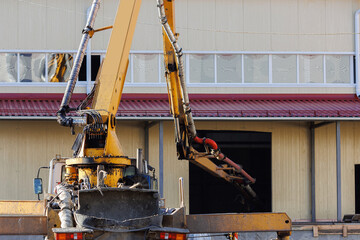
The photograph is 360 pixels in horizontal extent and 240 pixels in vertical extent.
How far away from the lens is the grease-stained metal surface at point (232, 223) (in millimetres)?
11039

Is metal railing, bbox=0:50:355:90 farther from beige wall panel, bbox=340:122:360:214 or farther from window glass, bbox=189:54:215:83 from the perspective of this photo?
beige wall panel, bbox=340:122:360:214

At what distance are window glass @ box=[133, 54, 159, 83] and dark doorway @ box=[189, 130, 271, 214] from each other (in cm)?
258

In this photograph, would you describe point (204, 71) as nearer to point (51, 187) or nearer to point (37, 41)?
point (37, 41)

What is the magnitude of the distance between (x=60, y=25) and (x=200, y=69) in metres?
4.95

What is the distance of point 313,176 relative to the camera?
2480 centimetres

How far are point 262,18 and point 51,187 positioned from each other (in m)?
12.3

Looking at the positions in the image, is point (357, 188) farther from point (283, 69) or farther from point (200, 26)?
point (200, 26)

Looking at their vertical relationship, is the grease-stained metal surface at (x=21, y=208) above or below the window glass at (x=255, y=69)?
below

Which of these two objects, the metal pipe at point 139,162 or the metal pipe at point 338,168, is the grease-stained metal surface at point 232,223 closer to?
the metal pipe at point 139,162

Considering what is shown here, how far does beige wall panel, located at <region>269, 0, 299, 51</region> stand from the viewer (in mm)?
25172

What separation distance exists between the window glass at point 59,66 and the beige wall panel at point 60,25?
293 mm

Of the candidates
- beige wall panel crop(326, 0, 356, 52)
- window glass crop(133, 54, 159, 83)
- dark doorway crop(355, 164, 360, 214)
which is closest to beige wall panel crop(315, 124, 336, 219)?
dark doorway crop(355, 164, 360, 214)

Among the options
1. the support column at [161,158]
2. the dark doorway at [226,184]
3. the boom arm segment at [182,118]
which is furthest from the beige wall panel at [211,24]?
the boom arm segment at [182,118]

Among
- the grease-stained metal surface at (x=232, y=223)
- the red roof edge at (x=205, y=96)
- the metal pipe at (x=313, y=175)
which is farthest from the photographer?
the metal pipe at (x=313, y=175)
